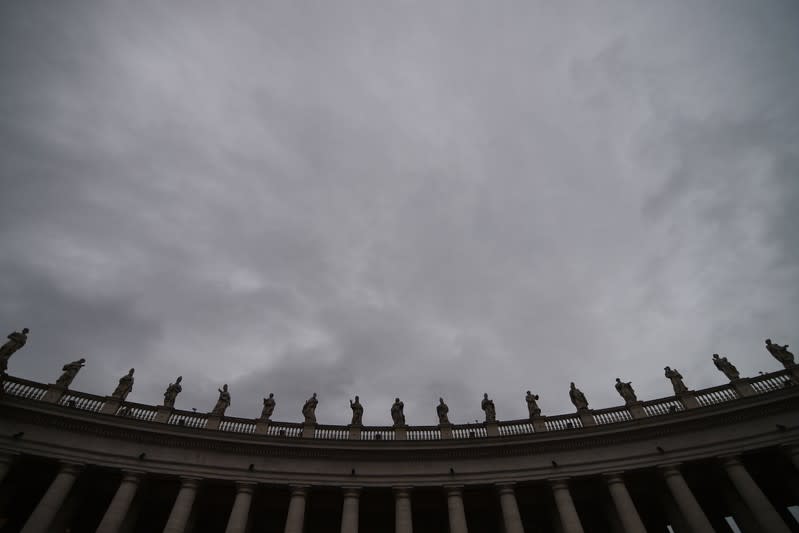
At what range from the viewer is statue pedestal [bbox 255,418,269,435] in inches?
1267

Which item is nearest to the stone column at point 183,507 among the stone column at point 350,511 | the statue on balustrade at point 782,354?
the stone column at point 350,511

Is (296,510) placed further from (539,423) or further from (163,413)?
(539,423)

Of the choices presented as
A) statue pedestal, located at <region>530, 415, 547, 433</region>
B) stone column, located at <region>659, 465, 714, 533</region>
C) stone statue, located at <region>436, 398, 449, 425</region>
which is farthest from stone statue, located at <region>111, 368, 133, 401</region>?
stone column, located at <region>659, 465, 714, 533</region>

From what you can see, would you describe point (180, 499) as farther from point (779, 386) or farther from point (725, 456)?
point (779, 386)

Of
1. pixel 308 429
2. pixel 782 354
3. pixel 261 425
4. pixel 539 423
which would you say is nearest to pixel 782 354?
pixel 782 354

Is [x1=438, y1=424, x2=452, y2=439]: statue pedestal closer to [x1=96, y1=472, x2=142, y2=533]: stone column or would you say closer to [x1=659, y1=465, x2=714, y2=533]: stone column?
[x1=659, y1=465, x2=714, y2=533]: stone column

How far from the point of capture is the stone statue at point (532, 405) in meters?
33.9

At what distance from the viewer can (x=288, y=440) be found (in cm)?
3164

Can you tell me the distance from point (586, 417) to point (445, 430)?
1077 centimetres

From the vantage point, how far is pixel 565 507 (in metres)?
29.0

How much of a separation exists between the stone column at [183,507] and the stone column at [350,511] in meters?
10.0

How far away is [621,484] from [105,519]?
33.2 metres

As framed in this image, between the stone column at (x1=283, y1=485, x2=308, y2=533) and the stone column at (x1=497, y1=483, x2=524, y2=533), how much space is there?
13.7 metres

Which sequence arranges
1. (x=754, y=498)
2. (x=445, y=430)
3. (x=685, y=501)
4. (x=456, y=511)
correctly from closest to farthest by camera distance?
(x=754, y=498)
(x=685, y=501)
(x=456, y=511)
(x=445, y=430)
